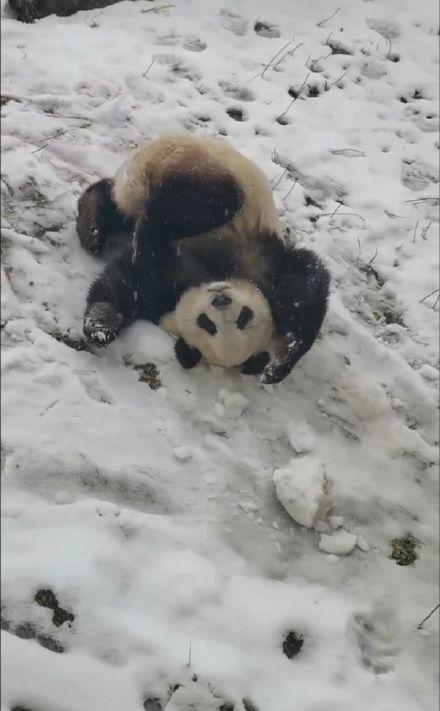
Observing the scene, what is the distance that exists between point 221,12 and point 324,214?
2.53 m

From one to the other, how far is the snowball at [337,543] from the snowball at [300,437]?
459 millimetres

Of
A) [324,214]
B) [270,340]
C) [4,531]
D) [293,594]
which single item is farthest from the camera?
[324,214]

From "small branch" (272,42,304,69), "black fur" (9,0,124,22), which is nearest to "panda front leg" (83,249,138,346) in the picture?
"black fur" (9,0,124,22)

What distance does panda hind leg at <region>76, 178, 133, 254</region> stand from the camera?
154 inches

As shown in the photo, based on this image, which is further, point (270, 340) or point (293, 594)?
point (270, 340)

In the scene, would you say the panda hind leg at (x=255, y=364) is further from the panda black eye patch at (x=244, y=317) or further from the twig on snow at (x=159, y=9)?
the twig on snow at (x=159, y=9)

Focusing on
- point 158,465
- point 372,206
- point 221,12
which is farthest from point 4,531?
point 221,12

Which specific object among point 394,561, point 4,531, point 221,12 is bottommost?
point 394,561

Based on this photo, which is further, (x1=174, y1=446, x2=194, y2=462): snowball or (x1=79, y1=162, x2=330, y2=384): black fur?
(x1=79, y1=162, x2=330, y2=384): black fur

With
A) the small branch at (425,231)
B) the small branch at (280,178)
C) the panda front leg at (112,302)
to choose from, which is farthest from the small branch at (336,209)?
the panda front leg at (112,302)

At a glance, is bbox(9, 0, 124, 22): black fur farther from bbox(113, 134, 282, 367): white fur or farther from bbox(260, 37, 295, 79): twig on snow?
bbox(113, 134, 282, 367): white fur

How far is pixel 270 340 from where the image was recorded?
12.8ft

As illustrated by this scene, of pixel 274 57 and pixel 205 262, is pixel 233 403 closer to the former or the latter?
pixel 205 262

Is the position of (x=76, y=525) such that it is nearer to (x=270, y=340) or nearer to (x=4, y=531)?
(x=4, y=531)
